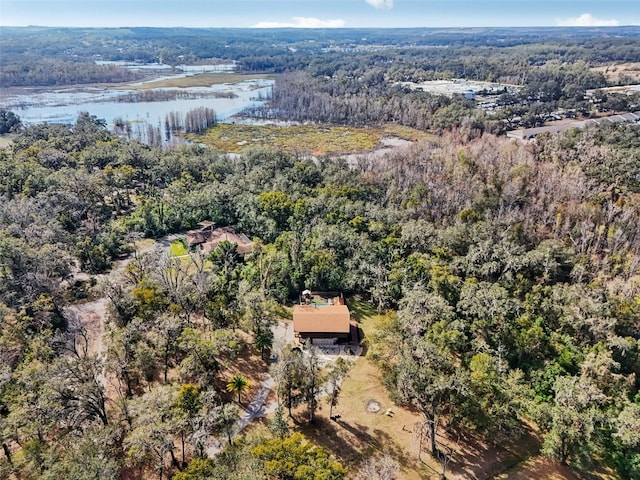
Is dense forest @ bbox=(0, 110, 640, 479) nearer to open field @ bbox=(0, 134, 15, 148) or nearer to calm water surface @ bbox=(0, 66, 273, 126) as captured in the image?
open field @ bbox=(0, 134, 15, 148)

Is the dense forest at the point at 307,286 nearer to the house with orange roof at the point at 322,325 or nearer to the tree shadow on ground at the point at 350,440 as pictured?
the tree shadow on ground at the point at 350,440

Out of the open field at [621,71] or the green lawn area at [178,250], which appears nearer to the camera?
the green lawn area at [178,250]

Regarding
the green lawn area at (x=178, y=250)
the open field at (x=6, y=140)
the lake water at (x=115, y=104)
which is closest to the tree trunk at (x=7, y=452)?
the green lawn area at (x=178, y=250)

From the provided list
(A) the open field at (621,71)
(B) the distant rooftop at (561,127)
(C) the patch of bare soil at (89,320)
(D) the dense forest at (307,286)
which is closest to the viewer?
(D) the dense forest at (307,286)

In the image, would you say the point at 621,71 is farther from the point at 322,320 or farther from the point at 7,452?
the point at 7,452

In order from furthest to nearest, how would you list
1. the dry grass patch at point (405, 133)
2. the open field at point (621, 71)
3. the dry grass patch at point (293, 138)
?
the open field at point (621, 71), the dry grass patch at point (405, 133), the dry grass patch at point (293, 138)

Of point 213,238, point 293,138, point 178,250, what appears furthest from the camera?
point 293,138

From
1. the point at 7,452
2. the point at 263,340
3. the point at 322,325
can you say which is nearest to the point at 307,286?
the point at 322,325

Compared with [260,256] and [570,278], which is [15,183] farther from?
[570,278]
